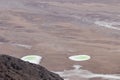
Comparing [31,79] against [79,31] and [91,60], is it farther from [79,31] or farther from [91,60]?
[79,31]

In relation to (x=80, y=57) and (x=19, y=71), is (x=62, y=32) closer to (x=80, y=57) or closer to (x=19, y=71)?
(x=80, y=57)

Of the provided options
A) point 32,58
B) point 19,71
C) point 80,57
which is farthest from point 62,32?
point 19,71

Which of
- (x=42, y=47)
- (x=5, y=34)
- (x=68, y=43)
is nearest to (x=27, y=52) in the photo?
(x=42, y=47)

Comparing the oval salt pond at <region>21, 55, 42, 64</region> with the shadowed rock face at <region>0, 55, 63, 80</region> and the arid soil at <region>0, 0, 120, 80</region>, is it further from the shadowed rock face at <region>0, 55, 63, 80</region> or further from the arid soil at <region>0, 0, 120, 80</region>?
the shadowed rock face at <region>0, 55, 63, 80</region>

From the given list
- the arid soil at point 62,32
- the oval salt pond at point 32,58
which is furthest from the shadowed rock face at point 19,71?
the oval salt pond at point 32,58

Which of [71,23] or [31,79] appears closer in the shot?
[31,79]

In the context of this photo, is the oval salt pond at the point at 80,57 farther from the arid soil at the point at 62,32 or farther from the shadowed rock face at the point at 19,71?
the shadowed rock face at the point at 19,71
